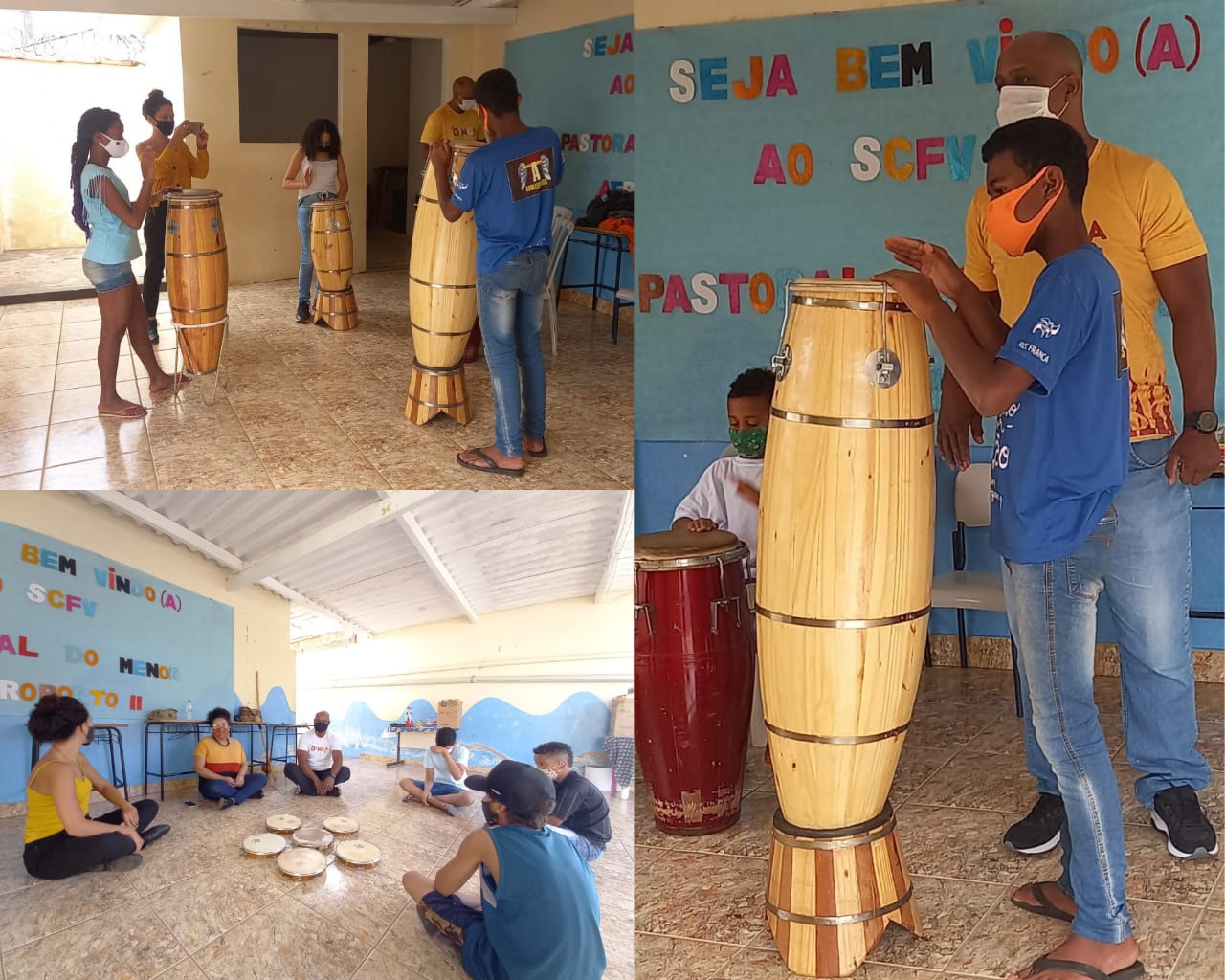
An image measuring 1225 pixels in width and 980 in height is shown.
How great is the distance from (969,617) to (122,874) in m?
3.39

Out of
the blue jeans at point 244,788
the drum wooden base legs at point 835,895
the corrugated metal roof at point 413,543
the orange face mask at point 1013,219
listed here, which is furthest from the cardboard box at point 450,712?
the orange face mask at point 1013,219

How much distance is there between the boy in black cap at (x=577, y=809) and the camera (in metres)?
1.64

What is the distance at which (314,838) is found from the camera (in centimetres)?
176

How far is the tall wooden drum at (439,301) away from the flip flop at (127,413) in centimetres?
110

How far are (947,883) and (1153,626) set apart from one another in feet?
2.53

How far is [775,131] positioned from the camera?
414 cm

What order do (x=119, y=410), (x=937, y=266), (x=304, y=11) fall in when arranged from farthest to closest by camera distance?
(x=119, y=410) → (x=304, y=11) → (x=937, y=266)

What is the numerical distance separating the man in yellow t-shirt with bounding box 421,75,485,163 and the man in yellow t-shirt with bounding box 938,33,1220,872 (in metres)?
1.98

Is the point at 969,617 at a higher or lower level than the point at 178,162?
lower

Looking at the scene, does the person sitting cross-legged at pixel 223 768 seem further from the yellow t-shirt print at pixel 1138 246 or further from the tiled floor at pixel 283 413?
the tiled floor at pixel 283 413

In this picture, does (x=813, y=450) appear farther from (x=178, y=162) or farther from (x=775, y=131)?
(x=178, y=162)

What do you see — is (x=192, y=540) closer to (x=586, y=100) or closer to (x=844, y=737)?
(x=844, y=737)

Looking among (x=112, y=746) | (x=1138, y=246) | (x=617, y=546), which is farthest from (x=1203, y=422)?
(x=112, y=746)

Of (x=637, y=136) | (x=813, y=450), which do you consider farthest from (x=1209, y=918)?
(x=637, y=136)
